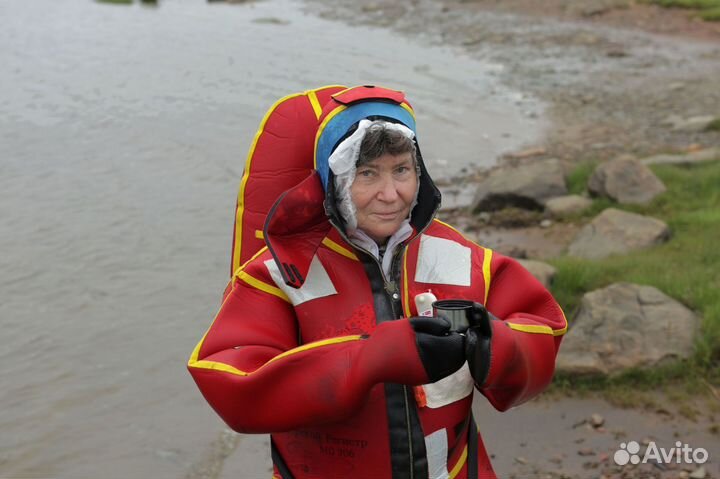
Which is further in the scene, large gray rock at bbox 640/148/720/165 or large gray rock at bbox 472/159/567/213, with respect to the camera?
large gray rock at bbox 640/148/720/165

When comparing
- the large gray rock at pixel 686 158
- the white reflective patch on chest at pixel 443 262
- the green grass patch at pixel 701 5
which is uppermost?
the white reflective patch on chest at pixel 443 262

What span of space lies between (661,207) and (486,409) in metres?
4.16

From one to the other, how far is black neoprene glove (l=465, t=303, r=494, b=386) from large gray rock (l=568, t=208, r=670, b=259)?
18.7 feet

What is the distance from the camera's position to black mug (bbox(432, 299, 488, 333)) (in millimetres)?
2508

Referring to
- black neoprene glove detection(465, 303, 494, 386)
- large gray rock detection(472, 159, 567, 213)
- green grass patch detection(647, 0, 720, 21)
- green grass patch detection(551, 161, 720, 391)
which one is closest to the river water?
large gray rock detection(472, 159, 567, 213)

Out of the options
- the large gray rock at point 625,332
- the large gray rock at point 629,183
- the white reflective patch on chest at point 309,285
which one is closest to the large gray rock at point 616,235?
the large gray rock at point 629,183

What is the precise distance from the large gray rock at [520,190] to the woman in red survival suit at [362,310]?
23.8 feet

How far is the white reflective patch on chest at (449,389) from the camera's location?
286 centimetres

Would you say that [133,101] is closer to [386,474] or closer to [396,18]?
[396,18]

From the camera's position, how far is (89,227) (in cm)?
1055

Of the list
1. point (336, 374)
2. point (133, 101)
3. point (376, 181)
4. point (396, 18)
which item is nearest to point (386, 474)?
point (336, 374)

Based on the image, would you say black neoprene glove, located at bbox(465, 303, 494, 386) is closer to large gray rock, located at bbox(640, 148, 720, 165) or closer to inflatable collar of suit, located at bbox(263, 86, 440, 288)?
inflatable collar of suit, located at bbox(263, 86, 440, 288)

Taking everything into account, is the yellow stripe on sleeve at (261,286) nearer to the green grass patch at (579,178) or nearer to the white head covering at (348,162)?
the white head covering at (348,162)

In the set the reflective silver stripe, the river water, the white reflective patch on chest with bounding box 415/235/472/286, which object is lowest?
the river water
